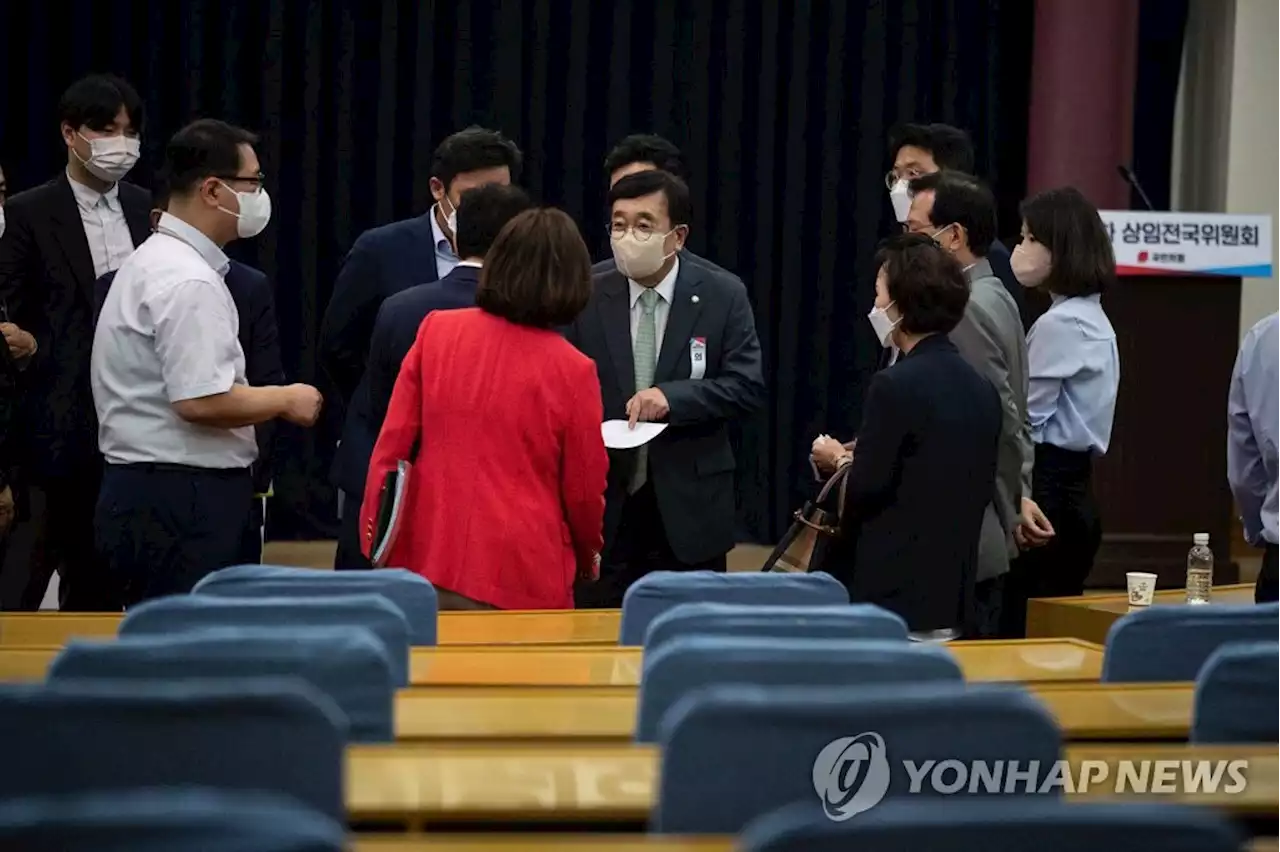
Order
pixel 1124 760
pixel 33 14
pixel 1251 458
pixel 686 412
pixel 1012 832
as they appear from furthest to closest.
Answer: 1. pixel 33 14
2. pixel 686 412
3. pixel 1251 458
4. pixel 1124 760
5. pixel 1012 832

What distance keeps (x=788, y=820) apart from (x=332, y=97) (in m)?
7.45

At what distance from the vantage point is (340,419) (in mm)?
8469

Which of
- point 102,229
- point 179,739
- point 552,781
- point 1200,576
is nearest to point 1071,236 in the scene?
point 1200,576

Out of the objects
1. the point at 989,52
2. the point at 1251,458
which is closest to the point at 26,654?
the point at 1251,458

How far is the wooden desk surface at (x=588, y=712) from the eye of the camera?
2.30m

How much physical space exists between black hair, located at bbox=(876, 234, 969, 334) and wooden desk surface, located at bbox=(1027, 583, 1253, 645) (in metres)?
0.85

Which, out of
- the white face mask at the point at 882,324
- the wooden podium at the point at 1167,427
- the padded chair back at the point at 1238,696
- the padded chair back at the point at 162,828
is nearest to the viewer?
the padded chair back at the point at 162,828

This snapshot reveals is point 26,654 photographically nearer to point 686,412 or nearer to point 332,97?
point 686,412

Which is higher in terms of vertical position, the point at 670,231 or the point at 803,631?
the point at 670,231

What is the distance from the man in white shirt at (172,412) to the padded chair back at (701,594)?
1035 mm


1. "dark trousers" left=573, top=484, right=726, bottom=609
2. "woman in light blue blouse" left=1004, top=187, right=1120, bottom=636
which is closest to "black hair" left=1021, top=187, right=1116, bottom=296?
"woman in light blue blouse" left=1004, top=187, right=1120, bottom=636

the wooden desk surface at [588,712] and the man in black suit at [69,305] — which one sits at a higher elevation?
the man in black suit at [69,305]

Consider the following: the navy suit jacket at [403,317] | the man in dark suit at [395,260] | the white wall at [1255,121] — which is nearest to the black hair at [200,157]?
the navy suit jacket at [403,317]

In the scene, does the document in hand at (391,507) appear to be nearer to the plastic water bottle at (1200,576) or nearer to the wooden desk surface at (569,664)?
the wooden desk surface at (569,664)
